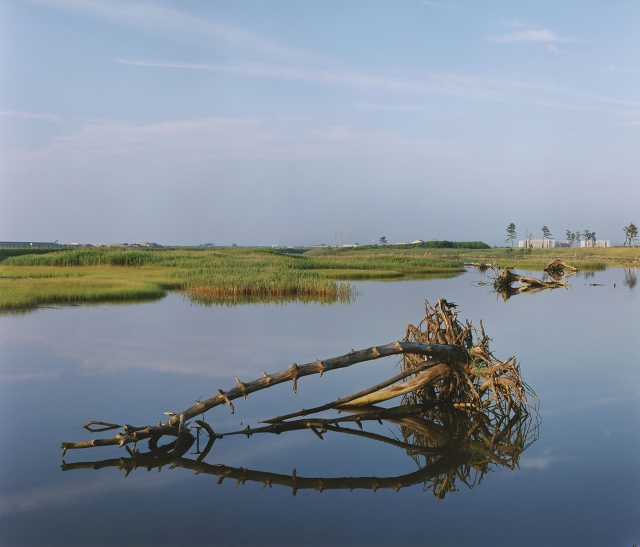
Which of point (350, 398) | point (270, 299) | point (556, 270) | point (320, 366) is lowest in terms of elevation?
point (350, 398)

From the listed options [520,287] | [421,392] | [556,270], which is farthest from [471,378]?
[556,270]

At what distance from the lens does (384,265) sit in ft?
178

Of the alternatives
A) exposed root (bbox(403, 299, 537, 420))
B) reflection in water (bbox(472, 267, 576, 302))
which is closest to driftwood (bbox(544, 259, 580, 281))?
reflection in water (bbox(472, 267, 576, 302))

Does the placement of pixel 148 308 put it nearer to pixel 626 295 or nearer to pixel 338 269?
pixel 626 295

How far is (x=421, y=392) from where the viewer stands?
10.9 meters

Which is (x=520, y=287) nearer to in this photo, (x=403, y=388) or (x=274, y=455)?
(x=403, y=388)

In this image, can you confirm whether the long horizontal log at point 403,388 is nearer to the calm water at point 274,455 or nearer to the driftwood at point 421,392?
the driftwood at point 421,392

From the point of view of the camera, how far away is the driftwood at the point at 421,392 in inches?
332

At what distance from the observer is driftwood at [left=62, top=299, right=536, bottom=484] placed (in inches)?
332

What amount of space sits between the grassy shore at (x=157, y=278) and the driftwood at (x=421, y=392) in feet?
55.0

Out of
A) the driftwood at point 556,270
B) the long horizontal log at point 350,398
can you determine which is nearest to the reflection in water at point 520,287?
the driftwood at point 556,270

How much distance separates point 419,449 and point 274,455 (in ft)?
6.64

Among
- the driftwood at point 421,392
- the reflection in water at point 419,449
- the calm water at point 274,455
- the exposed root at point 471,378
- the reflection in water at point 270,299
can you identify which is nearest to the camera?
the calm water at point 274,455

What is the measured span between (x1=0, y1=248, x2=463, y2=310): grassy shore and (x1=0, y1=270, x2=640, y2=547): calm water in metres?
8.25
